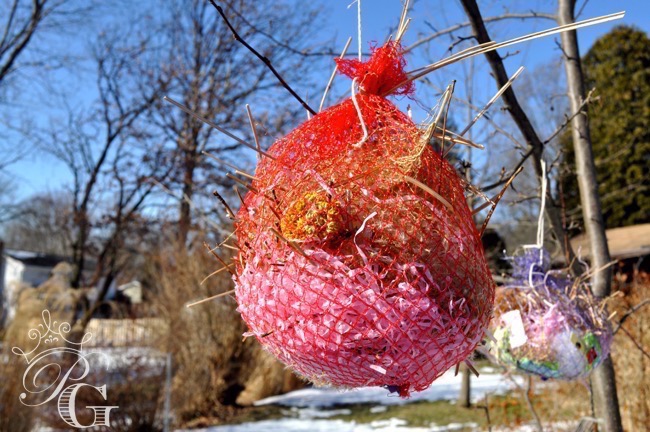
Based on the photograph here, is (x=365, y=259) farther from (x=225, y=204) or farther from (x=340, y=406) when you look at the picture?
(x=340, y=406)

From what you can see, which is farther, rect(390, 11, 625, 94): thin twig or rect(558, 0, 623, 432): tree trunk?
rect(558, 0, 623, 432): tree trunk

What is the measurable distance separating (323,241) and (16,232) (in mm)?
46666

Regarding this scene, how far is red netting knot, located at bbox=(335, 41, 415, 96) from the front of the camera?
1466 millimetres

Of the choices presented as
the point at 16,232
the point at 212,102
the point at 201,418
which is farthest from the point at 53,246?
the point at 201,418

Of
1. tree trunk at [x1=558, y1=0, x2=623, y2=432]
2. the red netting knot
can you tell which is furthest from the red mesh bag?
tree trunk at [x1=558, y1=0, x2=623, y2=432]

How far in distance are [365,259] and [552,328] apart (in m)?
1.43

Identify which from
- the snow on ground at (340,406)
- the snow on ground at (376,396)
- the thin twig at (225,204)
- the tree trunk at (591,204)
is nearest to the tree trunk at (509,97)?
the tree trunk at (591,204)

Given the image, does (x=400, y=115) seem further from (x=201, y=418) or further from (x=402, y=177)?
(x=201, y=418)

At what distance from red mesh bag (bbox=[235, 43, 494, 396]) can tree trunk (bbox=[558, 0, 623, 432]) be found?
2108 mm

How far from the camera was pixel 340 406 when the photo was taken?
9.07 metres

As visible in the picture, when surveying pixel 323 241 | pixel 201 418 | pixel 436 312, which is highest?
pixel 323 241

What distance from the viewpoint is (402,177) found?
1.31 metres

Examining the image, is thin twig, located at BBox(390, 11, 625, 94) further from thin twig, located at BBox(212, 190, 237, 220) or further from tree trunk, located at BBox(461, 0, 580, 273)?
tree trunk, located at BBox(461, 0, 580, 273)

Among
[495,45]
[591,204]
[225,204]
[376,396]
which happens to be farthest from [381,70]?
[376,396]
